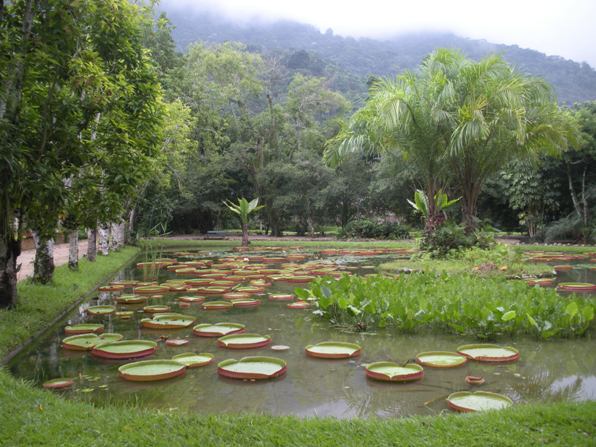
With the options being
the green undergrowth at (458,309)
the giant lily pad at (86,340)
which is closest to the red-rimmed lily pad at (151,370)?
the giant lily pad at (86,340)

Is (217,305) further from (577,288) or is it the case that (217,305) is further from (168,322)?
(577,288)

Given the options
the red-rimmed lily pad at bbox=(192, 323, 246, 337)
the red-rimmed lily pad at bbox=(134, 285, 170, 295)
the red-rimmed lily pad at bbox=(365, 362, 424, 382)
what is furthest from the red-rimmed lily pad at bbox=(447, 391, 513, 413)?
the red-rimmed lily pad at bbox=(134, 285, 170, 295)

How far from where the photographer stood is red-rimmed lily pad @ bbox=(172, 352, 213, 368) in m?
4.73

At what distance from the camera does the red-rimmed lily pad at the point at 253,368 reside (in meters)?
4.38

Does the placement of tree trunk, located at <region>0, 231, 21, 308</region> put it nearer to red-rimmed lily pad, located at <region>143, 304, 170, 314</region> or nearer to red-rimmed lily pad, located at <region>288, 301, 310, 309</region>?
red-rimmed lily pad, located at <region>143, 304, 170, 314</region>

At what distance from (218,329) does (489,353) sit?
9.91ft

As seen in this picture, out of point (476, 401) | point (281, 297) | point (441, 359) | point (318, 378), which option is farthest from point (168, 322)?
point (476, 401)

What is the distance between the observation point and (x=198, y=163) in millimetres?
27625

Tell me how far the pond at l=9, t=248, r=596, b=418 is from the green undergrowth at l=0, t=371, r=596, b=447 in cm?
57

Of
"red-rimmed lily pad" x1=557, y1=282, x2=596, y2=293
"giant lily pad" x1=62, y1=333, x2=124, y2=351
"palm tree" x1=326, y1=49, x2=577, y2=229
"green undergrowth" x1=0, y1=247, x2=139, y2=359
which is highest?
"palm tree" x1=326, y1=49, x2=577, y2=229

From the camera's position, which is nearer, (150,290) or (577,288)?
(577,288)

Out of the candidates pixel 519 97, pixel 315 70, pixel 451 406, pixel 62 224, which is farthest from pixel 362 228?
pixel 315 70

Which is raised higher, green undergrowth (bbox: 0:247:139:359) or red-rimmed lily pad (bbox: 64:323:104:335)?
green undergrowth (bbox: 0:247:139:359)

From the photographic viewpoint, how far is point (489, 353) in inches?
197
